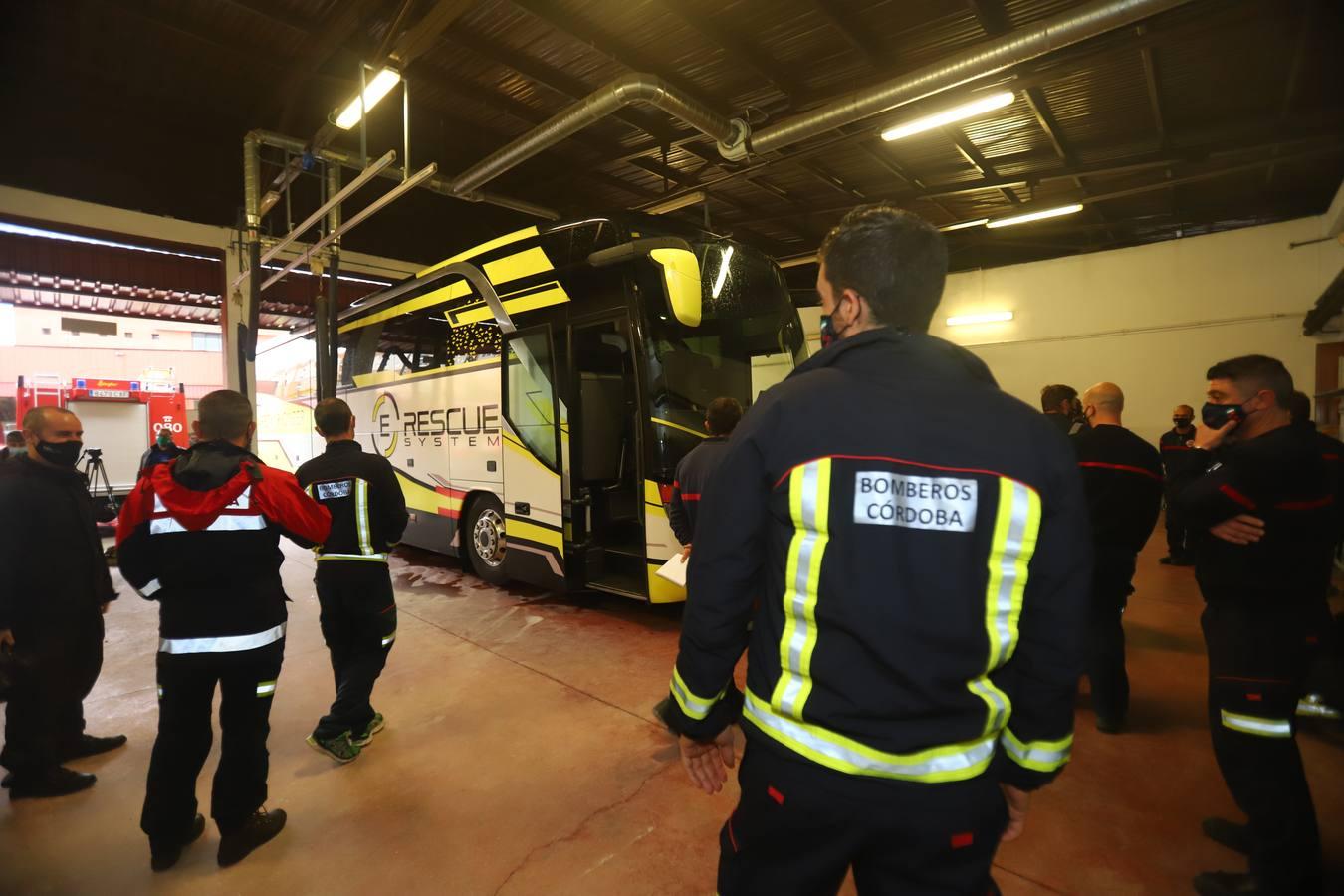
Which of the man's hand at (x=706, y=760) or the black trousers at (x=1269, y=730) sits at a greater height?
the man's hand at (x=706, y=760)

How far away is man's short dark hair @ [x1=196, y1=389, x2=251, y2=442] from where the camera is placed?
2418mm

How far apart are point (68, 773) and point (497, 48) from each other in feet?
22.7

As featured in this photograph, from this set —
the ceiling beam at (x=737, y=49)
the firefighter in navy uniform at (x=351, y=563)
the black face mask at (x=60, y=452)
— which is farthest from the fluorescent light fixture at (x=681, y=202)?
the black face mask at (x=60, y=452)

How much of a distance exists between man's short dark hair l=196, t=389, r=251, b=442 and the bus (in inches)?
109

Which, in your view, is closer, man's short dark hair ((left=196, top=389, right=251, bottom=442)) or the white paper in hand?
man's short dark hair ((left=196, top=389, right=251, bottom=442))

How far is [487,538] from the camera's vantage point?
662 cm

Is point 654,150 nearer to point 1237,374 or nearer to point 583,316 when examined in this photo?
point 583,316

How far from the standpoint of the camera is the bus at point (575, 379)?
4.88 meters

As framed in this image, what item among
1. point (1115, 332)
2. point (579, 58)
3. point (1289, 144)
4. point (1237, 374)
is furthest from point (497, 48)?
point (1115, 332)

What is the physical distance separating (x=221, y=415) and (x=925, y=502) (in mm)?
2604

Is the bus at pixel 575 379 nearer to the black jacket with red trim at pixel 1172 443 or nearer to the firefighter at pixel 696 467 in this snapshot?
the firefighter at pixel 696 467

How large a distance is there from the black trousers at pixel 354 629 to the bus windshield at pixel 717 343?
2192 millimetres

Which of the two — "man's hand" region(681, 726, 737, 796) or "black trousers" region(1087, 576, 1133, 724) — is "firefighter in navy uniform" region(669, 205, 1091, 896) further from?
"black trousers" region(1087, 576, 1133, 724)

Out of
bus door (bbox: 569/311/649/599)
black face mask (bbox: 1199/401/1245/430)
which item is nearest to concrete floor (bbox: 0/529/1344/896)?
bus door (bbox: 569/311/649/599)
